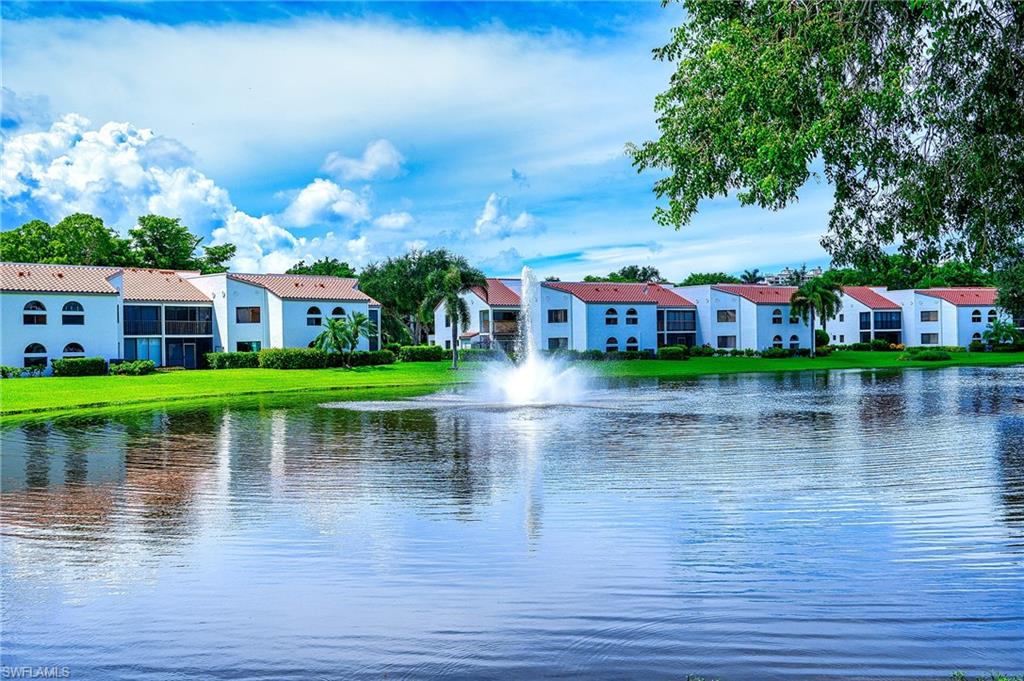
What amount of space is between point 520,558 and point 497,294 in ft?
238

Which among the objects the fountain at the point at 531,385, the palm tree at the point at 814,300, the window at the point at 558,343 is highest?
the palm tree at the point at 814,300

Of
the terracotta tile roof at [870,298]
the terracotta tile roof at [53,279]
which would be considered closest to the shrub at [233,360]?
the terracotta tile roof at [53,279]

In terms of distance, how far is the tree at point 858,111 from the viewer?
31.1 ft

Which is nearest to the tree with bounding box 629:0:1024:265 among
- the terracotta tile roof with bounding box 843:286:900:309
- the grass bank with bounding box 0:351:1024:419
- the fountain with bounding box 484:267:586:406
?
the fountain with bounding box 484:267:586:406

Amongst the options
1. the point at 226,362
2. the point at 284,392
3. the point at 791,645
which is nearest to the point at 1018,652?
the point at 791,645

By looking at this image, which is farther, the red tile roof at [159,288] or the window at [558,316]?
the window at [558,316]

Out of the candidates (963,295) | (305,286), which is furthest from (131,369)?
(963,295)

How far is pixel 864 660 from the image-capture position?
7.04m

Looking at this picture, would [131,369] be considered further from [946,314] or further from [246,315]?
[946,314]

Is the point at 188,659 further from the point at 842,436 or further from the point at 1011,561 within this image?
the point at 842,436

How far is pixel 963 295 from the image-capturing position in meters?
102

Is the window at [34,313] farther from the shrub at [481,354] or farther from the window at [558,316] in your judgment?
the window at [558,316]

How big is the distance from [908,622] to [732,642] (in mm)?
1716

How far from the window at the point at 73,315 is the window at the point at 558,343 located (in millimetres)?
39438
